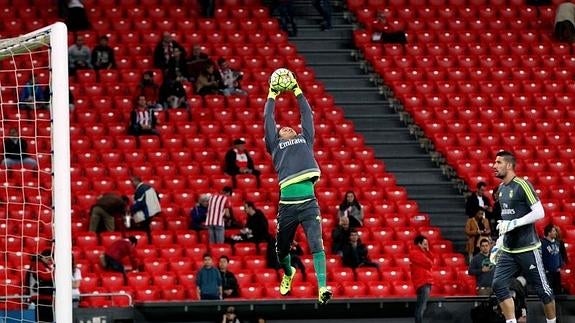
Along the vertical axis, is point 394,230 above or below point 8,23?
below

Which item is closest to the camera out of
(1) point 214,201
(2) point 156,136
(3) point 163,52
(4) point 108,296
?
(4) point 108,296

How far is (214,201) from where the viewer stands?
2730cm

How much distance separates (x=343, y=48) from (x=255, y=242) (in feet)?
28.5

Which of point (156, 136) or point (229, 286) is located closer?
point (229, 286)

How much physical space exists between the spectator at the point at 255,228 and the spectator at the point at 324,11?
8.97 metres

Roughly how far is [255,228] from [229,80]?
17.9 feet

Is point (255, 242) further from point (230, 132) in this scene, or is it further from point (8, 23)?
point (8, 23)

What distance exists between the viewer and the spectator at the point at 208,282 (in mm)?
25344

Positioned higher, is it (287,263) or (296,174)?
(296,174)

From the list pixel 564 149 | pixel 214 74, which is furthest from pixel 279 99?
pixel 564 149

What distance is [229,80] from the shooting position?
31766mm

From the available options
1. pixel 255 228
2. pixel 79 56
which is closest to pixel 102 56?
pixel 79 56

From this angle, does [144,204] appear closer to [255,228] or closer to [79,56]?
[255,228]

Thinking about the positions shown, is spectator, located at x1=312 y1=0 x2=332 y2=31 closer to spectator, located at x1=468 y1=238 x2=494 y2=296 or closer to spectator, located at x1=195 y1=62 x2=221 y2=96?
spectator, located at x1=195 y1=62 x2=221 y2=96
